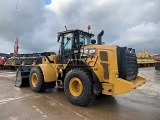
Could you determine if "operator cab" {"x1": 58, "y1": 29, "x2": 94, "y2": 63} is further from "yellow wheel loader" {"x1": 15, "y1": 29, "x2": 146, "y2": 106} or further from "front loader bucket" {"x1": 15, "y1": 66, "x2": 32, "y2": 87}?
"front loader bucket" {"x1": 15, "y1": 66, "x2": 32, "y2": 87}

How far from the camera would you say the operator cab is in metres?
7.33

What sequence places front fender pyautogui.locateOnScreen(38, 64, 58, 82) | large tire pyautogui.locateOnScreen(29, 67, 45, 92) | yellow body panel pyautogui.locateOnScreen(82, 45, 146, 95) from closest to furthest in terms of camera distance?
yellow body panel pyautogui.locateOnScreen(82, 45, 146, 95), front fender pyautogui.locateOnScreen(38, 64, 58, 82), large tire pyautogui.locateOnScreen(29, 67, 45, 92)

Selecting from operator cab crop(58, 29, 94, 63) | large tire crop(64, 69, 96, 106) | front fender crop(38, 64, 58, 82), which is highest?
operator cab crop(58, 29, 94, 63)

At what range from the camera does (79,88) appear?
6.54m

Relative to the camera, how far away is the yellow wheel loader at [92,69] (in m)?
5.84

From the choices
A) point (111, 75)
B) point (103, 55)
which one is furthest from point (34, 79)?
point (111, 75)

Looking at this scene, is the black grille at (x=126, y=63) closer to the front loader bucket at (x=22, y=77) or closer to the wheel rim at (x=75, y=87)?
the wheel rim at (x=75, y=87)

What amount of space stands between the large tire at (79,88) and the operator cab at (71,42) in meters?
0.85

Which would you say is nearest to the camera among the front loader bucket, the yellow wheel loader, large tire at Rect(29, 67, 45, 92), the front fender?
the yellow wheel loader

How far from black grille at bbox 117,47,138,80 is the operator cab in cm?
163

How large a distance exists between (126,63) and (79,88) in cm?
178

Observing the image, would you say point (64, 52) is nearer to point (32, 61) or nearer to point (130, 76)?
point (130, 76)

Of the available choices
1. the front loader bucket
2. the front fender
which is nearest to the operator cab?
the front fender

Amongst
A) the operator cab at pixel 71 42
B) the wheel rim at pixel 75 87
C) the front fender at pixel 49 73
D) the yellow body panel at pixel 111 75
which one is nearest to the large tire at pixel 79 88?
the wheel rim at pixel 75 87
